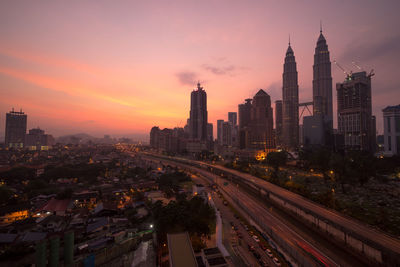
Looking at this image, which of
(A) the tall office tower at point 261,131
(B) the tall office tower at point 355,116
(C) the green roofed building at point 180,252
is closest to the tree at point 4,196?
(C) the green roofed building at point 180,252

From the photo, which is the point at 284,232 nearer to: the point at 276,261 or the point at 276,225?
the point at 276,225

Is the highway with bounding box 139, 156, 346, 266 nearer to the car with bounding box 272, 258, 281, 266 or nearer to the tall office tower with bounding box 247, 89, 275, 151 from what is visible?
the car with bounding box 272, 258, 281, 266

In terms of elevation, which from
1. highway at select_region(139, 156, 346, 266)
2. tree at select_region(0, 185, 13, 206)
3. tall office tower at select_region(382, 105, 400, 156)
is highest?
tall office tower at select_region(382, 105, 400, 156)

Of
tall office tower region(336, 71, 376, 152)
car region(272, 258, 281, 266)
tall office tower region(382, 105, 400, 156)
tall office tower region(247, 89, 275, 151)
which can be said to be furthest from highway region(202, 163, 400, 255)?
tall office tower region(382, 105, 400, 156)

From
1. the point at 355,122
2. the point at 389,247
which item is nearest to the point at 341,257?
the point at 389,247

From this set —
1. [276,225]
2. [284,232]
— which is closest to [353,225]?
[284,232]

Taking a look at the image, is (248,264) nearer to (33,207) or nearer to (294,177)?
(33,207)
